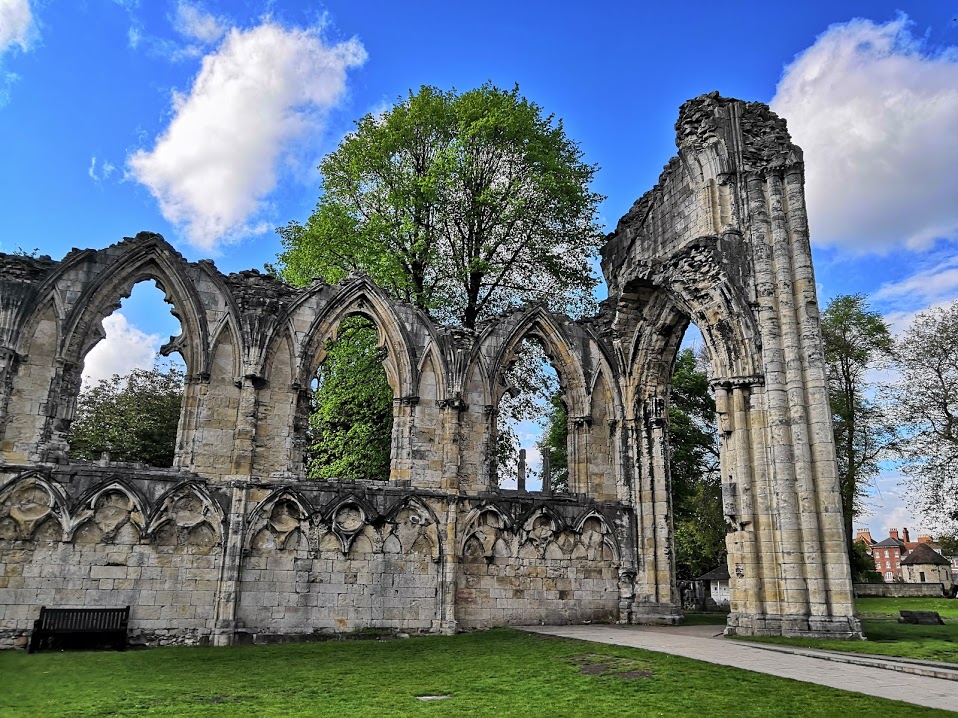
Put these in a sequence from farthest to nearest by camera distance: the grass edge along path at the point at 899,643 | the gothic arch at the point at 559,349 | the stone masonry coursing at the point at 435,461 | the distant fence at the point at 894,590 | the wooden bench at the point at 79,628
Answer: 1. the distant fence at the point at 894,590
2. the gothic arch at the point at 559,349
3. the stone masonry coursing at the point at 435,461
4. the wooden bench at the point at 79,628
5. the grass edge along path at the point at 899,643

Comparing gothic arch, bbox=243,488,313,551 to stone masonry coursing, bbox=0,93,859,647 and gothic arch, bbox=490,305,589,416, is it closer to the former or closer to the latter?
stone masonry coursing, bbox=0,93,859,647

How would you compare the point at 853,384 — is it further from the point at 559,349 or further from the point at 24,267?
the point at 24,267

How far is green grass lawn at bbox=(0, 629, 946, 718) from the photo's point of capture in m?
5.64

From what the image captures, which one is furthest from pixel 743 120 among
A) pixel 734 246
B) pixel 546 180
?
pixel 546 180

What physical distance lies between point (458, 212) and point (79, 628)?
39.8ft

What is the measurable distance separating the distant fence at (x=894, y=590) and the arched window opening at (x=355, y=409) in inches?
830

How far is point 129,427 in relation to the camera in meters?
22.8

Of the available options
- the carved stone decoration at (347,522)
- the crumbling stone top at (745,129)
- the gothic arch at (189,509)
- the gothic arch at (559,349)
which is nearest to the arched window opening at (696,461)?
the gothic arch at (559,349)

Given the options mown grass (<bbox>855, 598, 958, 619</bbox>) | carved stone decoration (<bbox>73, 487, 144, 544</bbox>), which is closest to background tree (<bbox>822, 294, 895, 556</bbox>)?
mown grass (<bbox>855, 598, 958, 619</bbox>)

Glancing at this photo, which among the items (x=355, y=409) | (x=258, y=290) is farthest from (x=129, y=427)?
(x=258, y=290)

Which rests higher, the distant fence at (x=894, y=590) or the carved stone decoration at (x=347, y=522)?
the carved stone decoration at (x=347, y=522)

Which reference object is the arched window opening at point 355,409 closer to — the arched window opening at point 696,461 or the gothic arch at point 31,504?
the gothic arch at point 31,504

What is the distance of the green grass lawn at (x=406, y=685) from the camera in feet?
18.5

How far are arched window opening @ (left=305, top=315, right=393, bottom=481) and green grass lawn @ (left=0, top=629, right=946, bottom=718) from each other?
6.98 metres
